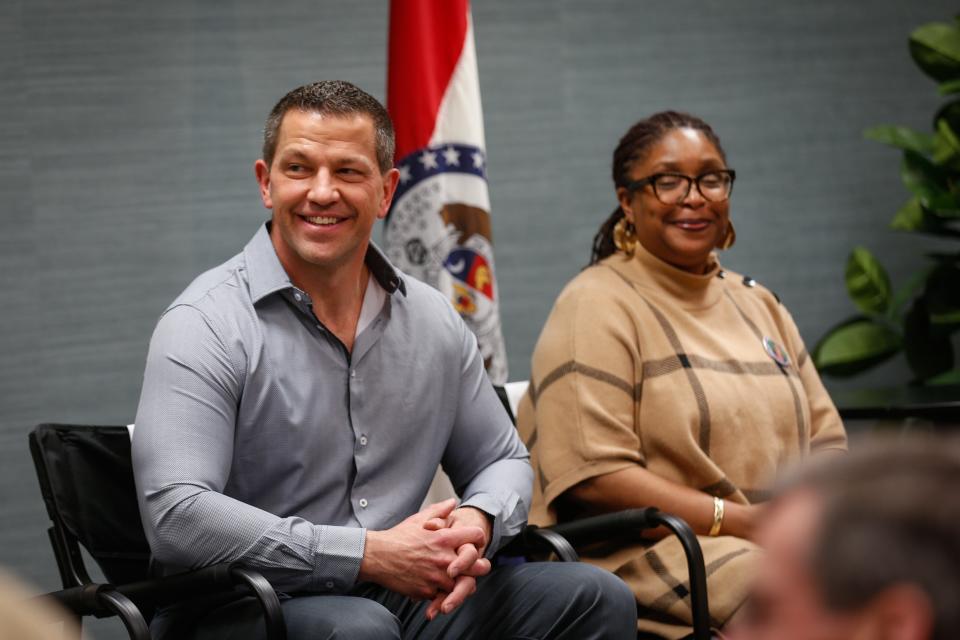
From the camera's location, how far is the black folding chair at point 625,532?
214cm

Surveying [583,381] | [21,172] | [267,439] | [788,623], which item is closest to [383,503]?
[267,439]

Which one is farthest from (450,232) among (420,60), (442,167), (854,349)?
(854,349)

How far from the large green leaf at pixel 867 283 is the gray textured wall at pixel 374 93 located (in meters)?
0.21

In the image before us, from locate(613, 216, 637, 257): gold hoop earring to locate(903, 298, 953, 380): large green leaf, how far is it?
1766 millimetres

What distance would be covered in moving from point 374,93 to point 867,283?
1832 mm

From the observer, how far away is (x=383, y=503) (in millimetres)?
2102

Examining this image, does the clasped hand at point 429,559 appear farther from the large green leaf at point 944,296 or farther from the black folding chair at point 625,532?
the large green leaf at point 944,296

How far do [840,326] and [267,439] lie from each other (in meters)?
2.70

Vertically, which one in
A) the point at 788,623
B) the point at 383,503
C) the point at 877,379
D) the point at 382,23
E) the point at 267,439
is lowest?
the point at 877,379

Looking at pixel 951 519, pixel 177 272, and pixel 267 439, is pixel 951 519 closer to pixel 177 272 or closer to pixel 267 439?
pixel 267 439

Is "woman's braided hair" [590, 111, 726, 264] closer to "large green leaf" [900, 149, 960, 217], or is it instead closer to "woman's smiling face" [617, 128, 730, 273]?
"woman's smiling face" [617, 128, 730, 273]

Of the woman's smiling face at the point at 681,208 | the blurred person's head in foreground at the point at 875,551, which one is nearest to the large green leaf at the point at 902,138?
the woman's smiling face at the point at 681,208

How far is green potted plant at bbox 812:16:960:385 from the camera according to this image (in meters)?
3.94

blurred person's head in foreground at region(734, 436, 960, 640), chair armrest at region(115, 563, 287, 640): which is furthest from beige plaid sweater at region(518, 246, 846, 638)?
blurred person's head in foreground at region(734, 436, 960, 640)
